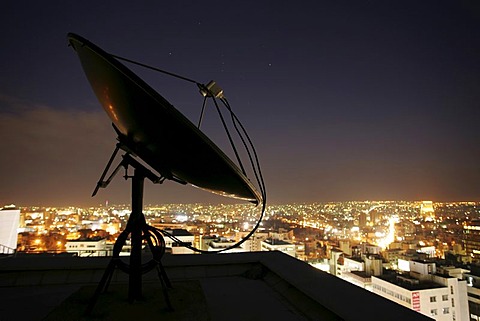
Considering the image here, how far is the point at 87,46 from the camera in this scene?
2521mm

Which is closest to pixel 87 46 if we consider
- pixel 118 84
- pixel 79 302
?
pixel 118 84

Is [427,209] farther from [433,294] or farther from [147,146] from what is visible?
[147,146]

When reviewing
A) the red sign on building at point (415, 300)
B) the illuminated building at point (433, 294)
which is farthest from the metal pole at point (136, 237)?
the red sign on building at point (415, 300)

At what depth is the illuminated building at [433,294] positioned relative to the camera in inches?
967

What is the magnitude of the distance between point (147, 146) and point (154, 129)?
51 cm

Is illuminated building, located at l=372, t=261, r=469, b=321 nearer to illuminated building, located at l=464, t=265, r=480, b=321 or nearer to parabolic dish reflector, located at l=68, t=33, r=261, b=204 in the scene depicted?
illuminated building, located at l=464, t=265, r=480, b=321

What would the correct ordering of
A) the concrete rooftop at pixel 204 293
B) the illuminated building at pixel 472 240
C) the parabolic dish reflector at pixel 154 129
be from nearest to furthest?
the parabolic dish reflector at pixel 154 129 → the concrete rooftop at pixel 204 293 → the illuminated building at pixel 472 240

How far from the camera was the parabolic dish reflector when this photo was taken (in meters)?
2.63

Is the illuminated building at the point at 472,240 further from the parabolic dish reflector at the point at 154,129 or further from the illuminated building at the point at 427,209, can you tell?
the parabolic dish reflector at the point at 154,129

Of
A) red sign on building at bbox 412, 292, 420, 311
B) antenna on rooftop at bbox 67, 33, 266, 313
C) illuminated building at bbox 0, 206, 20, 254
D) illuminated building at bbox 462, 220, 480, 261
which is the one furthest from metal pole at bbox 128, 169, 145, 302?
illuminated building at bbox 462, 220, 480, 261

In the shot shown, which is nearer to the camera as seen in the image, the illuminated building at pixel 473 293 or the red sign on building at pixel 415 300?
the red sign on building at pixel 415 300

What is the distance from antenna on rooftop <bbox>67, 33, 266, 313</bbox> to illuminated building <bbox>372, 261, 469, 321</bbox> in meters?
25.3

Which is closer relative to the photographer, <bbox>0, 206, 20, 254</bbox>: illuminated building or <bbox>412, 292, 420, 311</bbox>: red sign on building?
<bbox>0, 206, 20, 254</bbox>: illuminated building

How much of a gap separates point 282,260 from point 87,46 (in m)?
4.31
